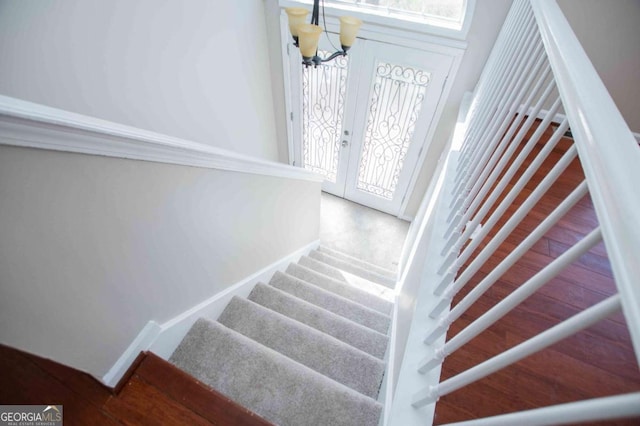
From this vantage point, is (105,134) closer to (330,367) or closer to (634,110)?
(330,367)

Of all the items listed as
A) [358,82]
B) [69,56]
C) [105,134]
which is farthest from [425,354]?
[358,82]

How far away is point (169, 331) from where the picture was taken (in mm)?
1286

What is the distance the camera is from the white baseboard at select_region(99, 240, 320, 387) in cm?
108

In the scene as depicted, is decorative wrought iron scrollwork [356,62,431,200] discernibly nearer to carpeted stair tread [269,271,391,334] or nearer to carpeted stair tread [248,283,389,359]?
carpeted stair tread [269,271,391,334]

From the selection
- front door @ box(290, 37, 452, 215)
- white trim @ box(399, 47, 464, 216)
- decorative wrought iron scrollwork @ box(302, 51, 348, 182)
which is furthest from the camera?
decorative wrought iron scrollwork @ box(302, 51, 348, 182)

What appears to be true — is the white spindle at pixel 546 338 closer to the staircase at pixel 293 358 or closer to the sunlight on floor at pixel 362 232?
the staircase at pixel 293 358

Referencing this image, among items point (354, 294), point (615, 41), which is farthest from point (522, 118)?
point (615, 41)

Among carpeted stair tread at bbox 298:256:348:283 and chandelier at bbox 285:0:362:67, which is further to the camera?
carpeted stair tread at bbox 298:256:348:283

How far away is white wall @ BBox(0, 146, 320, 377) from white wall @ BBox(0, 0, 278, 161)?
0.95 m

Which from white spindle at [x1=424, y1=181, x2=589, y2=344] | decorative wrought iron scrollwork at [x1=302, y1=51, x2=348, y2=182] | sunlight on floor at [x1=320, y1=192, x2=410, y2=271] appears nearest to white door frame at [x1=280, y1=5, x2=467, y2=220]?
decorative wrought iron scrollwork at [x1=302, y1=51, x2=348, y2=182]

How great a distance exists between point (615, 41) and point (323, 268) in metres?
2.88

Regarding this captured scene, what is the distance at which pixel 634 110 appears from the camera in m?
2.10

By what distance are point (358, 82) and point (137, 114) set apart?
2.19 metres

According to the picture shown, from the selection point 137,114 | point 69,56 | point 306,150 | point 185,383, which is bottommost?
point 306,150
